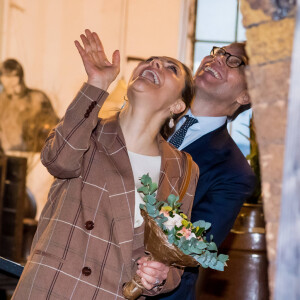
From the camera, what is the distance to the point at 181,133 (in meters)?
3.75

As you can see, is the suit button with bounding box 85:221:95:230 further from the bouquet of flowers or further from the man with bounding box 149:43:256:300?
the man with bounding box 149:43:256:300

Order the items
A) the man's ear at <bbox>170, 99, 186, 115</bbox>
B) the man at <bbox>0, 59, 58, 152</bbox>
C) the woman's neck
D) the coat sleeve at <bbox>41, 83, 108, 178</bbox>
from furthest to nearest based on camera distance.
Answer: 1. the man at <bbox>0, 59, 58, 152</bbox>
2. the man's ear at <bbox>170, 99, 186, 115</bbox>
3. the woman's neck
4. the coat sleeve at <bbox>41, 83, 108, 178</bbox>

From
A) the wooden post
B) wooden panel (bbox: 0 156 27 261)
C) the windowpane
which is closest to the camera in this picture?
the wooden post

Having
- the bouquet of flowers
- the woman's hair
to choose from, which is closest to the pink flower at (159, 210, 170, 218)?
the bouquet of flowers

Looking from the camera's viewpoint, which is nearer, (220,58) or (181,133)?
(181,133)

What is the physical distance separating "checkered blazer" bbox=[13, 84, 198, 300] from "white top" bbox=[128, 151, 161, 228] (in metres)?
0.06

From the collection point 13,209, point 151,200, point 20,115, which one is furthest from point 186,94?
point 20,115

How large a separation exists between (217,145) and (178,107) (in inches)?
23.3

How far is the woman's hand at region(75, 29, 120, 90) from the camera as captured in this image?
259 cm

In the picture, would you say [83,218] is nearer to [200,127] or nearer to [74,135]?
[74,135]

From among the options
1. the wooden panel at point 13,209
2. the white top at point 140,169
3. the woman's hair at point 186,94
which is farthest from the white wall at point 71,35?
the white top at point 140,169

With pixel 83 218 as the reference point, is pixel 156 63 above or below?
above

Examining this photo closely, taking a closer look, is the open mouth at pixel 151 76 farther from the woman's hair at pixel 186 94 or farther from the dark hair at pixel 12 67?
the dark hair at pixel 12 67

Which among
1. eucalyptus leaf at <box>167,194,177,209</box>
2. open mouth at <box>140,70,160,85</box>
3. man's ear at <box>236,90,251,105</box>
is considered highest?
open mouth at <box>140,70,160,85</box>
